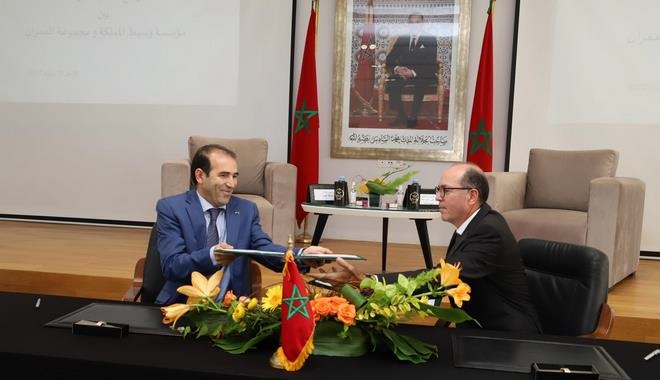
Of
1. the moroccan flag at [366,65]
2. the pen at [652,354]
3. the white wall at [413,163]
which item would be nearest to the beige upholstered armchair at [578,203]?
the white wall at [413,163]

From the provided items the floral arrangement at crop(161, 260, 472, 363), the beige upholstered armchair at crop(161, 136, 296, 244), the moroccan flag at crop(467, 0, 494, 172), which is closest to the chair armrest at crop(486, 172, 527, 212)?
the moroccan flag at crop(467, 0, 494, 172)

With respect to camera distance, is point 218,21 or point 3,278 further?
point 218,21

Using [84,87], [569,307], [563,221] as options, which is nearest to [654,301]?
[563,221]

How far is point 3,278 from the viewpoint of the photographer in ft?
13.1

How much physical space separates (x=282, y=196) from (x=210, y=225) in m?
2.57

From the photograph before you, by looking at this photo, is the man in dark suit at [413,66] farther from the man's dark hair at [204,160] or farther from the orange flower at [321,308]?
the orange flower at [321,308]

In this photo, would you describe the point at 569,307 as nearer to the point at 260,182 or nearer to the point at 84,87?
the point at 260,182

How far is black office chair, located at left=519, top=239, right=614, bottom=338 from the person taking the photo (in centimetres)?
192

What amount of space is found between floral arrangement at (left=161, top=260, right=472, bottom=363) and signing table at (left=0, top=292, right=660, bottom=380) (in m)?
0.03

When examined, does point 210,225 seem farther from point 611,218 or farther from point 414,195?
point 611,218

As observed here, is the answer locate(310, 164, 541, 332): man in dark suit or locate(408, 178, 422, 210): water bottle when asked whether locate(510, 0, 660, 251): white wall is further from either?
locate(310, 164, 541, 332): man in dark suit

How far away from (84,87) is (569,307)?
214 inches

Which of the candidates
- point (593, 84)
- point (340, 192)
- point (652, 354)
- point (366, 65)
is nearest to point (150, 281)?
point (652, 354)

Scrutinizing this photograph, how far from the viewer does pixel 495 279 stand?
2.04 meters
